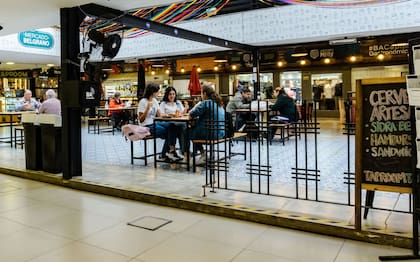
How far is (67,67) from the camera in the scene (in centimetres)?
509

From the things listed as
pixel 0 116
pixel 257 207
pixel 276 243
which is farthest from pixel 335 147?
pixel 0 116

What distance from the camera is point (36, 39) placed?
11172 mm

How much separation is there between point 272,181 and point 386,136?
2026 millimetres

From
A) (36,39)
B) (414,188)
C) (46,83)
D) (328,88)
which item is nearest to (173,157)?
(414,188)

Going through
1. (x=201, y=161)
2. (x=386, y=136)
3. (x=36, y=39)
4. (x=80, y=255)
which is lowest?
(x=80, y=255)

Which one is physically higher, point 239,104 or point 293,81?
point 293,81

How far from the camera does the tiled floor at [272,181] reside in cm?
336

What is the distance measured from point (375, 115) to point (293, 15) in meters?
7.24

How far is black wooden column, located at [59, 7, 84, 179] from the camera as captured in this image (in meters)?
5.07

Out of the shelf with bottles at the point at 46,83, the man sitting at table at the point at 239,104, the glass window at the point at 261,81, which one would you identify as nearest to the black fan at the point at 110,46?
the man sitting at table at the point at 239,104

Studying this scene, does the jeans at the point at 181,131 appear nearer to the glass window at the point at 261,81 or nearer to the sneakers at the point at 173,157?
the sneakers at the point at 173,157

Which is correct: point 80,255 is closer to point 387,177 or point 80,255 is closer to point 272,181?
point 387,177

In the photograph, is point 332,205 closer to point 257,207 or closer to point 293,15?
point 257,207

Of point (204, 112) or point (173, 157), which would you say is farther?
point (173, 157)
